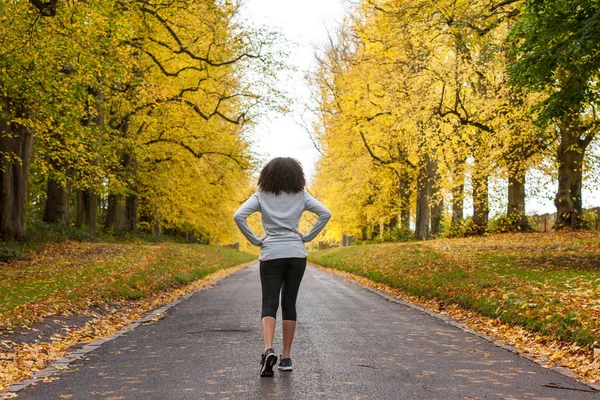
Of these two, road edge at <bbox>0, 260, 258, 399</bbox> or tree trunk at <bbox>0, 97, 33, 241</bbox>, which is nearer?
road edge at <bbox>0, 260, 258, 399</bbox>

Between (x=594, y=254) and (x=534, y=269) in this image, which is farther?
(x=594, y=254)

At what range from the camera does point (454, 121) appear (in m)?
24.6

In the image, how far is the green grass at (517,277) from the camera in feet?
29.8

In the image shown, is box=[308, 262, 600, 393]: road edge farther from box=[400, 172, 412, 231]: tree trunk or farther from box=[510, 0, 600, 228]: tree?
box=[400, 172, 412, 231]: tree trunk

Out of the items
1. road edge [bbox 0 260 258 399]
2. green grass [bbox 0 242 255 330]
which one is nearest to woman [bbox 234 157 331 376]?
road edge [bbox 0 260 258 399]

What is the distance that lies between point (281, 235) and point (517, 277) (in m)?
8.87

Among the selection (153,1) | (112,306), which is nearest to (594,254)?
(112,306)

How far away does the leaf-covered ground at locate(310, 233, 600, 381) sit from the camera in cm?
816

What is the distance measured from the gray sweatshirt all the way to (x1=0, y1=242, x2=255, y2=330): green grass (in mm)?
4571

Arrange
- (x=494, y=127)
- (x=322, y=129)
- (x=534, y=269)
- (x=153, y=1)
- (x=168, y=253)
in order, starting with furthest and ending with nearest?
(x=322, y=129), (x=168, y=253), (x=494, y=127), (x=153, y=1), (x=534, y=269)

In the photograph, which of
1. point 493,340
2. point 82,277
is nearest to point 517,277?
point 493,340

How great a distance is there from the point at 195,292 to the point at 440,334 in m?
8.69

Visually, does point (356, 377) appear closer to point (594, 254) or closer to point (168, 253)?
point (594, 254)

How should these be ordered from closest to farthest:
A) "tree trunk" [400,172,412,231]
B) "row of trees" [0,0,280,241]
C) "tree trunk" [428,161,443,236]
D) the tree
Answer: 1. the tree
2. "row of trees" [0,0,280,241]
3. "tree trunk" [428,161,443,236]
4. "tree trunk" [400,172,412,231]
